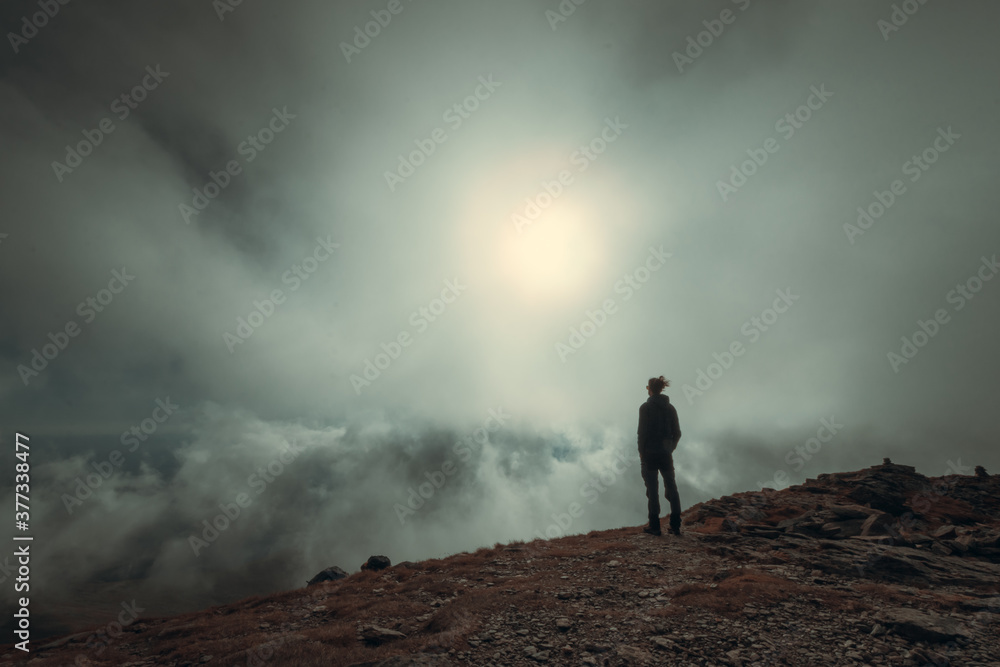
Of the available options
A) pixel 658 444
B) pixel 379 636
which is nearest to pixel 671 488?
pixel 658 444

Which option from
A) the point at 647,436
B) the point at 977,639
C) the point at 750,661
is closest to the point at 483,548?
the point at 647,436

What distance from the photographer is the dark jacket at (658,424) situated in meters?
14.4

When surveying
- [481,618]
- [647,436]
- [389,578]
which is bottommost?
[481,618]

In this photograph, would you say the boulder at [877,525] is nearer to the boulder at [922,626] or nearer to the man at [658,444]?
the man at [658,444]

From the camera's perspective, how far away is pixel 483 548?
52.8ft

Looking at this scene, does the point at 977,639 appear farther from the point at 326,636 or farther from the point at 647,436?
the point at 326,636

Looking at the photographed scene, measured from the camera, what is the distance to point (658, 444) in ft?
47.0

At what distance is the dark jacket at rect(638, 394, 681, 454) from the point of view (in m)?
14.4

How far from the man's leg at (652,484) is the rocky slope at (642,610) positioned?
0.84 meters

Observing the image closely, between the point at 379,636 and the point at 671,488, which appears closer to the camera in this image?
the point at 379,636

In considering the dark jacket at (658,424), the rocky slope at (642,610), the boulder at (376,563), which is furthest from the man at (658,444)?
the boulder at (376,563)

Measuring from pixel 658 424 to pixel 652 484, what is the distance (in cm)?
223

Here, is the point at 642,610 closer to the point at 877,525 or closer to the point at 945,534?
the point at 877,525

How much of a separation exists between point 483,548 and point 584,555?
4.82 meters
